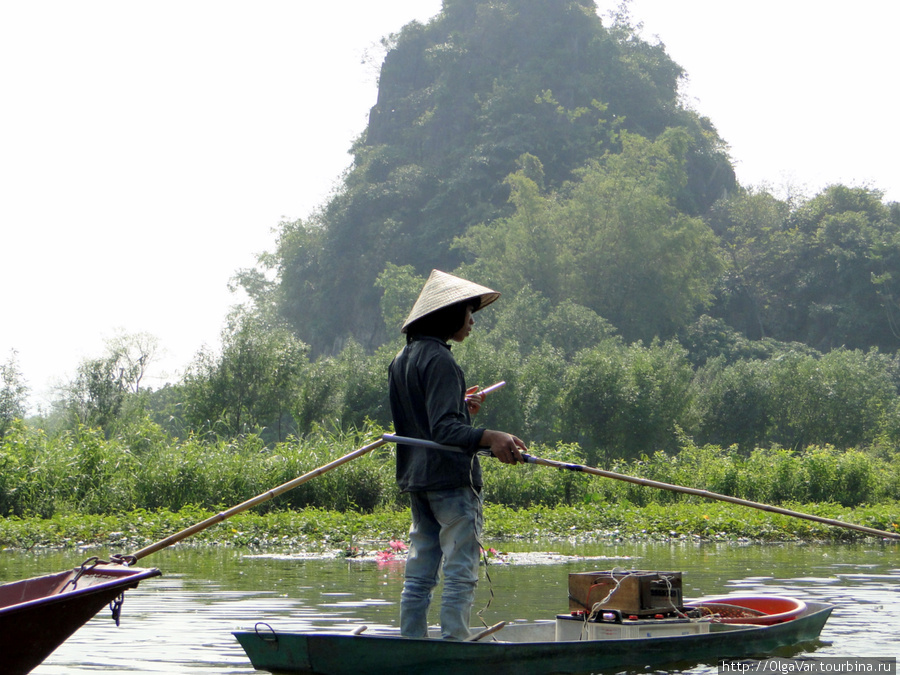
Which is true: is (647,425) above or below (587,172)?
below

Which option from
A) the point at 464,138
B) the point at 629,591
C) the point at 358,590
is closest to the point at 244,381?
the point at 358,590

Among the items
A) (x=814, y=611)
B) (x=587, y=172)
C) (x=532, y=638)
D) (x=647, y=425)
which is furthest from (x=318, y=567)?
(x=587, y=172)

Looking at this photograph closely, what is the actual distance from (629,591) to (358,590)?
372 cm

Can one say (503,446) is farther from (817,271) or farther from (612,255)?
(817,271)

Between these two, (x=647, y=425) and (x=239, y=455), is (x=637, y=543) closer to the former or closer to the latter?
(x=239, y=455)

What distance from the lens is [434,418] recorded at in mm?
4688

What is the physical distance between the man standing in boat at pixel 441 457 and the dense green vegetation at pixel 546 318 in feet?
34.1

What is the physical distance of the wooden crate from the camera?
5449mm

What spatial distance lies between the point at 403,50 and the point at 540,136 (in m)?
16.5

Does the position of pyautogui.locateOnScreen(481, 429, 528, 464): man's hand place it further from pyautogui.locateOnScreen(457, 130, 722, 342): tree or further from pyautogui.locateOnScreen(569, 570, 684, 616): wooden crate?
pyautogui.locateOnScreen(457, 130, 722, 342): tree

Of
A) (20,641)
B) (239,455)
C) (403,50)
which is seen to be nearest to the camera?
(20,641)

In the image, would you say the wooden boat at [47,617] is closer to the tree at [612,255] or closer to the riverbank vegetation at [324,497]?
the riverbank vegetation at [324,497]

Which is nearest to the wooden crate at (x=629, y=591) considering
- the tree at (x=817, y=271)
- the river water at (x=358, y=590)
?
the river water at (x=358, y=590)

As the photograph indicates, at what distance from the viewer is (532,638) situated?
5.77 m
